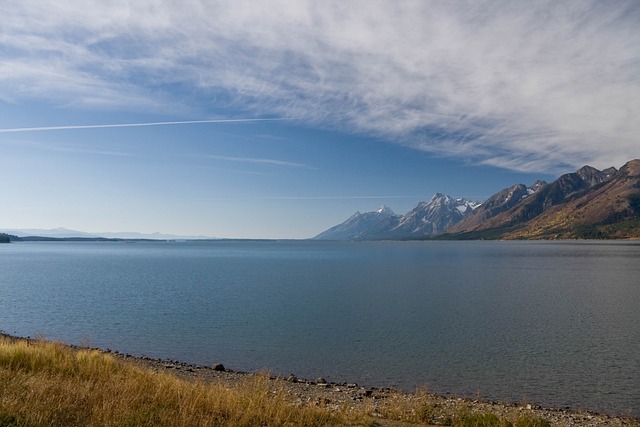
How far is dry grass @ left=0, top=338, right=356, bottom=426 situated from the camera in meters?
11.8

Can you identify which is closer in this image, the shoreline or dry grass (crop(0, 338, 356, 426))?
dry grass (crop(0, 338, 356, 426))

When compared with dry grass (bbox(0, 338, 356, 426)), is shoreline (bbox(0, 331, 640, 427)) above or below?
below

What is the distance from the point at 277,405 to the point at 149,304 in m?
48.1

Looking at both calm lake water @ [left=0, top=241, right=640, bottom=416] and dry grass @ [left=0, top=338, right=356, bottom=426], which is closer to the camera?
dry grass @ [left=0, top=338, right=356, bottom=426]

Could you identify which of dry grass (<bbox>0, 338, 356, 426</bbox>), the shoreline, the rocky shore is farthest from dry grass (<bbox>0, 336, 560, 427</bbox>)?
the shoreline

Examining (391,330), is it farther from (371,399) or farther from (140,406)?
(140,406)

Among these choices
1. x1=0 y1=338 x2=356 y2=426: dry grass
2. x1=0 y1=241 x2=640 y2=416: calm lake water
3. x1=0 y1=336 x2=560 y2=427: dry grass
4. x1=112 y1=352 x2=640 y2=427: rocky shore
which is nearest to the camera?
x1=0 y1=338 x2=356 y2=426: dry grass

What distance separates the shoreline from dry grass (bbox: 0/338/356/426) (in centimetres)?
274

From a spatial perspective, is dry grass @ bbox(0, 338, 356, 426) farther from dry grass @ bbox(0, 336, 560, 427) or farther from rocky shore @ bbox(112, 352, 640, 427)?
rocky shore @ bbox(112, 352, 640, 427)

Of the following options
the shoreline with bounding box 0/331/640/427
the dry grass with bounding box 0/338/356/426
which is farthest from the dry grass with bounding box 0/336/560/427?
the shoreline with bounding box 0/331/640/427

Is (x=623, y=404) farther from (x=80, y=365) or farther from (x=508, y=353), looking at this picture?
(x=80, y=365)

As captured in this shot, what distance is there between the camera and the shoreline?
1888 centimetres

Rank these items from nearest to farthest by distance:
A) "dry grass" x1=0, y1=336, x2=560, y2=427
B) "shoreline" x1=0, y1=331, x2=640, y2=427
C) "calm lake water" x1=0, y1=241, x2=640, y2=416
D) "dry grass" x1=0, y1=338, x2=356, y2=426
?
1. "dry grass" x1=0, y1=338, x2=356, y2=426
2. "dry grass" x1=0, y1=336, x2=560, y2=427
3. "shoreline" x1=0, y1=331, x2=640, y2=427
4. "calm lake water" x1=0, y1=241, x2=640, y2=416

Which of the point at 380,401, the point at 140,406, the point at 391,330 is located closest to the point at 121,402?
the point at 140,406
